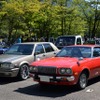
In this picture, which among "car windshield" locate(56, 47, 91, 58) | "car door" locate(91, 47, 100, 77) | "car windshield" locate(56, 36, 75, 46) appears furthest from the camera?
"car windshield" locate(56, 36, 75, 46)

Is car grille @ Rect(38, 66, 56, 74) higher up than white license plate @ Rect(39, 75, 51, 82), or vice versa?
car grille @ Rect(38, 66, 56, 74)

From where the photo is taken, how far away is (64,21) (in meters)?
36.1

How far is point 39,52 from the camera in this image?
11648 mm

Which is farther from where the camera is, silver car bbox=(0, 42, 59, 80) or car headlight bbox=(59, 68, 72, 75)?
silver car bbox=(0, 42, 59, 80)

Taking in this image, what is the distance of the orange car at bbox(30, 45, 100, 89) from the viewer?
8047 millimetres

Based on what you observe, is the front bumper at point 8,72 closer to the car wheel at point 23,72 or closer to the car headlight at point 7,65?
the car headlight at point 7,65

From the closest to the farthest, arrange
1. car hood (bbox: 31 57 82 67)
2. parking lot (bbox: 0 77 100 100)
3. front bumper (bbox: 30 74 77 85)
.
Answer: parking lot (bbox: 0 77 100 100), front bumper (bbox: 30 74 77 85), car hood (bbox: 31 57 82 67)

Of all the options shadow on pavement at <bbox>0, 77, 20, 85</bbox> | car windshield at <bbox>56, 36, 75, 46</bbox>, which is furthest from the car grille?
car windshield at <bbox>56, 36, 75, 46</bbox>

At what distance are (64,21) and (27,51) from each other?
25.2 metres

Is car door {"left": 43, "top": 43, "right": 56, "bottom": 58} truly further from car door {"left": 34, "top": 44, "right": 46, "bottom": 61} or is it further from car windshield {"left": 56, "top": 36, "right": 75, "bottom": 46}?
car windshield {"left": 56, "top": 36, "right": 75, "bottom": 46}

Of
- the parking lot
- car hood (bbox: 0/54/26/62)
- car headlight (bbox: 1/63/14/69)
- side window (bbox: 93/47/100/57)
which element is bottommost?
the parking lot

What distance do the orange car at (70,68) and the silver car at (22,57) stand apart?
1572 mm

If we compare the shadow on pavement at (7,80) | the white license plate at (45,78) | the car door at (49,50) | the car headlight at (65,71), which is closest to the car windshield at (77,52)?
the car headlight at (65,71)

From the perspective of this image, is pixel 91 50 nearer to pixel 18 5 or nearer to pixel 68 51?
pixel 68 51
